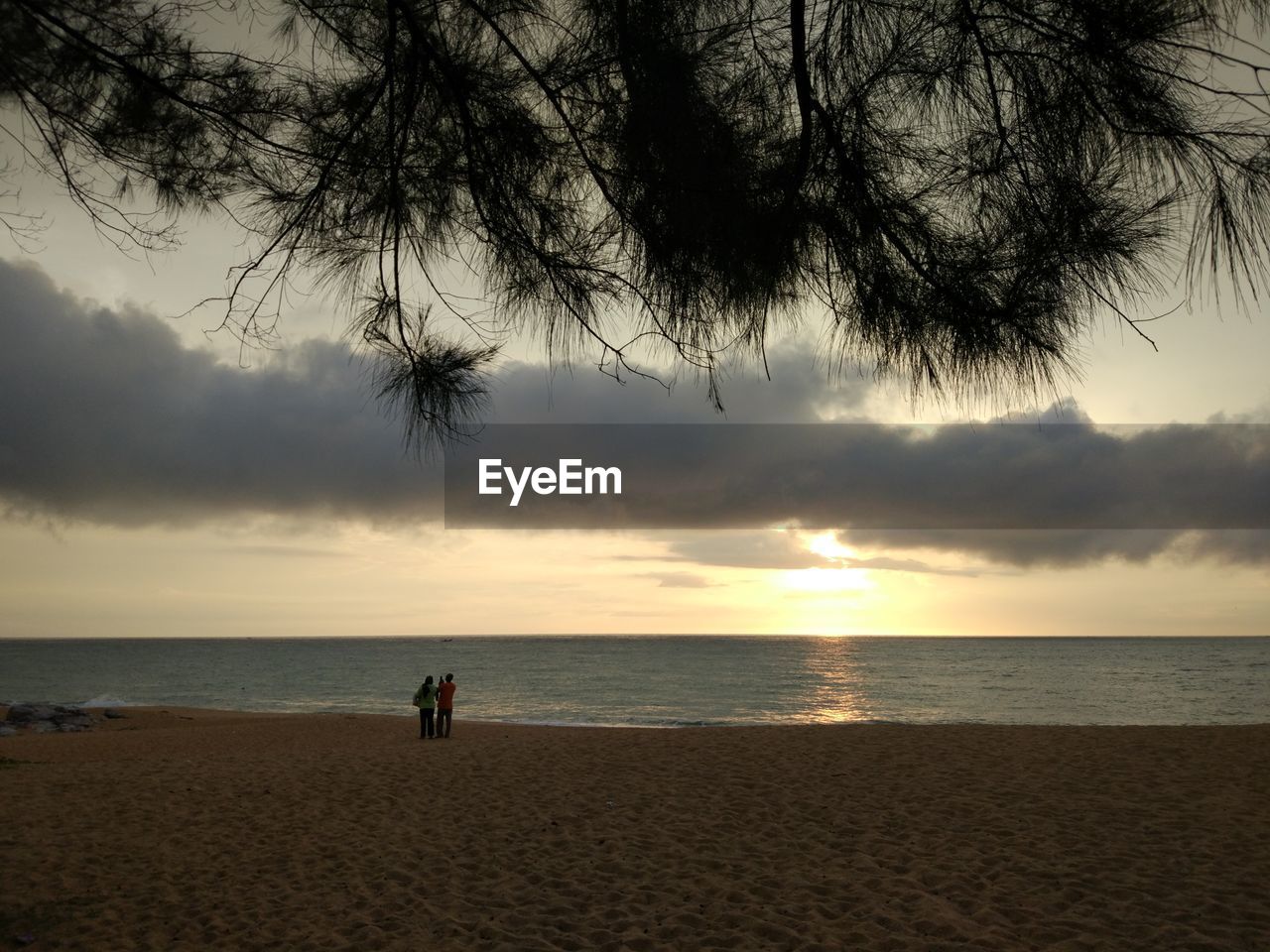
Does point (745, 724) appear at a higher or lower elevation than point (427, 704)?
lower

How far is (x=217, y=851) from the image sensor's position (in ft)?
24.4

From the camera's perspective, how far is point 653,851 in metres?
7.41

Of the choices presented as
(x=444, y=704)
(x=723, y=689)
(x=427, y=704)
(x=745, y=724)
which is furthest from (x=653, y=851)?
(x=723, y=689)

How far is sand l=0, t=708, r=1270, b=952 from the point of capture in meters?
5.60

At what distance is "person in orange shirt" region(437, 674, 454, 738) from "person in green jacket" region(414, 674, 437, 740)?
158mm

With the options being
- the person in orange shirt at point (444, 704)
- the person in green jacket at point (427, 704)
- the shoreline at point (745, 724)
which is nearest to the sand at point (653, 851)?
the person in green jacket at point (427, 704)

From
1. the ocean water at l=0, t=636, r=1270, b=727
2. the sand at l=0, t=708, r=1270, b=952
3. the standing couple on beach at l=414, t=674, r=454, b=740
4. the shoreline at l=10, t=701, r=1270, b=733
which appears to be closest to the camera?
the sand at l=0, t=708, r=1270, b=952

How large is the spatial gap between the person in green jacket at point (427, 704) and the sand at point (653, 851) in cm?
353

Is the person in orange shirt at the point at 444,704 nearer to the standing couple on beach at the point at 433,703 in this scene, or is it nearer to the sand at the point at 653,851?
the standing couple on beach at the point at 433,703

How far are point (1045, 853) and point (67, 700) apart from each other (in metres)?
49.5

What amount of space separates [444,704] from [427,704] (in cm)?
42

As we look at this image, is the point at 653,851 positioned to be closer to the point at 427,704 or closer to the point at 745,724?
the point at 427,704

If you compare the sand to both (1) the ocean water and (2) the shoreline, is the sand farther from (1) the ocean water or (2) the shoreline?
(1) the ocean water

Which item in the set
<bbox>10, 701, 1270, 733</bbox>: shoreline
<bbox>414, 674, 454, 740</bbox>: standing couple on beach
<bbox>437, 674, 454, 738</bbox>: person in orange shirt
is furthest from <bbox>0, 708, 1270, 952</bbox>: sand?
<bbox>10, 701, 1270, 733</bbox>: shoreline
